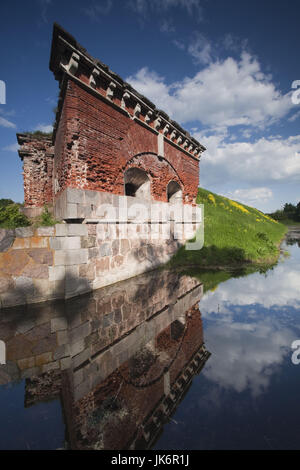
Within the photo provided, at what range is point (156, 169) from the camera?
26.1ft

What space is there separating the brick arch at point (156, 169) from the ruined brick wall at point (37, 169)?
370 centimetres

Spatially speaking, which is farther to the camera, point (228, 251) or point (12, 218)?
point (228, 251)

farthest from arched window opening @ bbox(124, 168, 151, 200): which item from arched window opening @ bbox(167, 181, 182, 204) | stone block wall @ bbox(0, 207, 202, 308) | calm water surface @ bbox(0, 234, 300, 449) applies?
calm water surface @ bbox(0, 234, 300, 449)

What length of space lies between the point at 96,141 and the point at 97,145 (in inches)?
4.3

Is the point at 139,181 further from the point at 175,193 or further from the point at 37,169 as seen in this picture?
the point at 37,169

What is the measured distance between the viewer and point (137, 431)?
1518mm

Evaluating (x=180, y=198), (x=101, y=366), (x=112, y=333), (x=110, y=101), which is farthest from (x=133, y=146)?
(x=101, y=366)

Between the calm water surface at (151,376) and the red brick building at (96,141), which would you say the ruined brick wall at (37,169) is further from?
the calm water surface at (151,376)

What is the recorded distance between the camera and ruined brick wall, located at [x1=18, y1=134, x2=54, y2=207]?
766 cm

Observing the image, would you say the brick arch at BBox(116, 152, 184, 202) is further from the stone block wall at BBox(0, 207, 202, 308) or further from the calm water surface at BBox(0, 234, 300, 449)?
the calm water surface at BBox(0, 234, 300, 449)

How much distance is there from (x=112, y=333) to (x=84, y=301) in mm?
1538

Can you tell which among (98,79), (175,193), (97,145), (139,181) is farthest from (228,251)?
(98,79)

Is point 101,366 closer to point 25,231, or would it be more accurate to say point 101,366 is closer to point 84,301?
point 84,301

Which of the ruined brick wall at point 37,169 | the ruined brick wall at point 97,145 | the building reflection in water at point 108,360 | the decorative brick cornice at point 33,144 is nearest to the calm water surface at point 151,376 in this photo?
the building reflection in water at point 108,360
